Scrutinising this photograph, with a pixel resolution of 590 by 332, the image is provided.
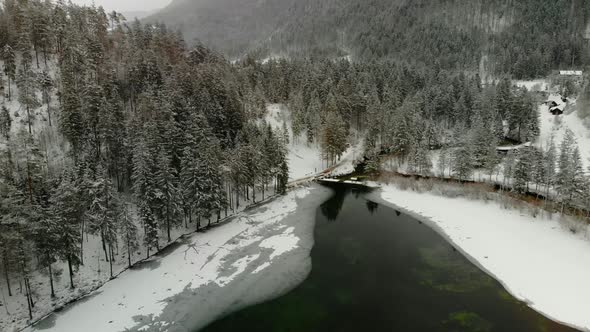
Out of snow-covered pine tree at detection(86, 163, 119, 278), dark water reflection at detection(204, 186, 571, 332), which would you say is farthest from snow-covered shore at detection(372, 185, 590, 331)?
snow-covered pine tree at detection(86, 163, 119, 278)

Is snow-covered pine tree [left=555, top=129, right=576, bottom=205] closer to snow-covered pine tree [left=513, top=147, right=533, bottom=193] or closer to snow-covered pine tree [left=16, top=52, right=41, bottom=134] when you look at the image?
snow-covered pine tree [left=513, top=147, right=533, bottom=193]

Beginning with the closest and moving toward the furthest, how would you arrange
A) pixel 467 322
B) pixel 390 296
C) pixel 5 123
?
pixel 467 322 → pixel 390 296 → pixel 5 123

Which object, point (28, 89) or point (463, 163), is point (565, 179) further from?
point (28, 89)

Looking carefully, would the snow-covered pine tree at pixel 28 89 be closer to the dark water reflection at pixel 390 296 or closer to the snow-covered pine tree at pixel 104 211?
the snow-covered pine tree at pixel 104 211

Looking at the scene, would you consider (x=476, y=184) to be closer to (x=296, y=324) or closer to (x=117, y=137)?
(x=296, y=324)

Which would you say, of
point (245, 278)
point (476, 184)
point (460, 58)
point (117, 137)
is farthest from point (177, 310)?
point (460, 58)

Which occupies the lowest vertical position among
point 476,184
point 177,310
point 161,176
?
point 177,310

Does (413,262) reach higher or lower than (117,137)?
lower

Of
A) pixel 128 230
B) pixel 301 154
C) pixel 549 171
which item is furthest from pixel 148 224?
pixel 549 171
